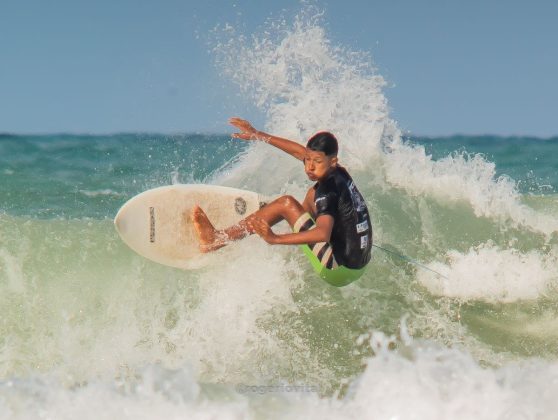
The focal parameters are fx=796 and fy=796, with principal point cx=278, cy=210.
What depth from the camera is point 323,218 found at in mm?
5395

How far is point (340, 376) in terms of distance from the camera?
18.1 ft

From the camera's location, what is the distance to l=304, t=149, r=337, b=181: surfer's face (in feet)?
17.9

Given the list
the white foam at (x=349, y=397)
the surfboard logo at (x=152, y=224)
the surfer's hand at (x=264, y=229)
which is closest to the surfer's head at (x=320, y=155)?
the surfer's hand at (x=264, y=229)

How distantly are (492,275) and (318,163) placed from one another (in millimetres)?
2529

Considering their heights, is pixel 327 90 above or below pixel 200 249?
above

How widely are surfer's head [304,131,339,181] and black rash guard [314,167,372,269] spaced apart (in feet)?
0.20

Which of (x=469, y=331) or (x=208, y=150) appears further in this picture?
(x=208, y=150)

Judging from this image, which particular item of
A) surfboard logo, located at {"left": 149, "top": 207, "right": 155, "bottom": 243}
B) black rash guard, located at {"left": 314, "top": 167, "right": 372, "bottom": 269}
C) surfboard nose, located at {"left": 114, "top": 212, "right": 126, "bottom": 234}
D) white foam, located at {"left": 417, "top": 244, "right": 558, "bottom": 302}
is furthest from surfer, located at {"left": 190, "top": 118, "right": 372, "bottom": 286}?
white foam, located at {"left": 417, "top": 244, "right": 558, "bottom": 302}

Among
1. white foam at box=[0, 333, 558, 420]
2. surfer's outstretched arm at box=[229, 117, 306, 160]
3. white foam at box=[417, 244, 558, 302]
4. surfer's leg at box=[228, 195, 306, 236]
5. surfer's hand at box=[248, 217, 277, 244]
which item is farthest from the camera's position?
white foam at box=[417, 244, 558, 302]

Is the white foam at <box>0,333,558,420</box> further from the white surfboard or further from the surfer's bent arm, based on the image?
the white surfboard

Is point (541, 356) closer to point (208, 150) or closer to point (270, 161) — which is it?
point (270, 161)

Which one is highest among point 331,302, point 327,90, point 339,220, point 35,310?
point 327,90

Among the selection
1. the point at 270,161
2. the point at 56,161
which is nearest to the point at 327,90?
the point at 270,161

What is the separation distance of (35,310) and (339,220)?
2785mm
